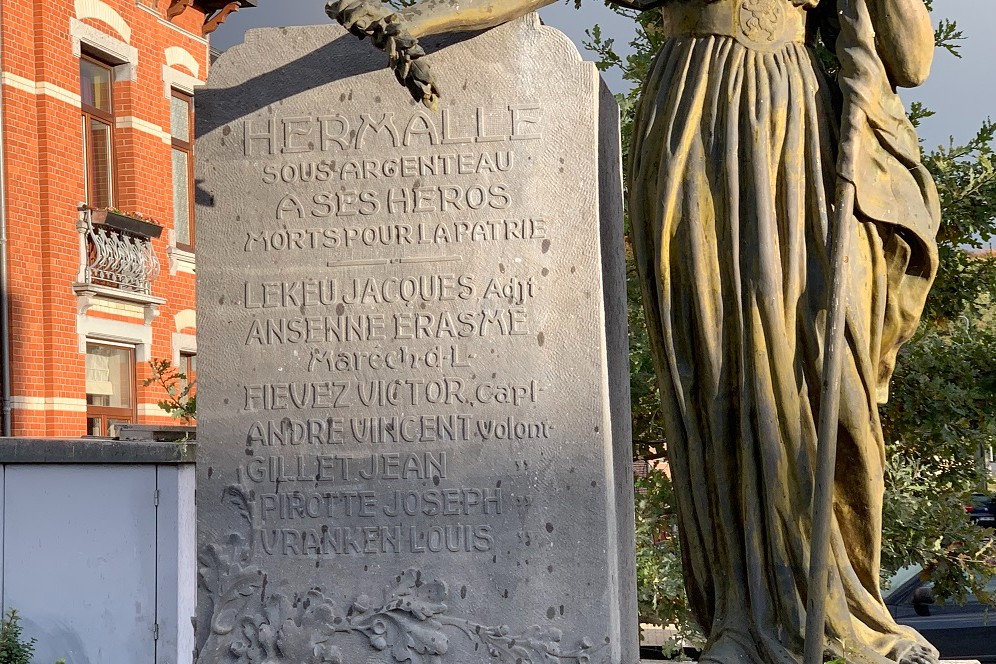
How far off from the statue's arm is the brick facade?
16965mm

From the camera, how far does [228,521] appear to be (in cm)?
471

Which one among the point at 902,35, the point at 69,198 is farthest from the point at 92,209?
the point at 902,35

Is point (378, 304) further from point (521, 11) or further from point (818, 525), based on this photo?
point (818, 525)

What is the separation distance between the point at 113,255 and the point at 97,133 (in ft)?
6.91

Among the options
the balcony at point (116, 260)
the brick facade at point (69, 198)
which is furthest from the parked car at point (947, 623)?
the balcony at point (116, 260)

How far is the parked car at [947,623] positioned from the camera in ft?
32.5

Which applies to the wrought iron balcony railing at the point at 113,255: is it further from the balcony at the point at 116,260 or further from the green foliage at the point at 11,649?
the green foliage at the point at 11,649

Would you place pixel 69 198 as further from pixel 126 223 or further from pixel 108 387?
pixel 108 387

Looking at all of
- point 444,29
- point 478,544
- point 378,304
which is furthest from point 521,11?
point 478,544

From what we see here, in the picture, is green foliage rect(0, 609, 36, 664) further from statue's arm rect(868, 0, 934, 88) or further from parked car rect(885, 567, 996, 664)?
statue's arm rect(868, 0, 934, 88)

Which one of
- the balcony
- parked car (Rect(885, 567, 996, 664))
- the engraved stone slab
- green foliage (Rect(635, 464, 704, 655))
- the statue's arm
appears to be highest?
the balcony

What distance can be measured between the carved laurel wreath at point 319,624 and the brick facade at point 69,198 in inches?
→ 628

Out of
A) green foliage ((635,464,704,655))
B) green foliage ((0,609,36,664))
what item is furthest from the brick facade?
green foliage ((635,464,704,655))

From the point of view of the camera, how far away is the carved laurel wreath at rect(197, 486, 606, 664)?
174 inches
